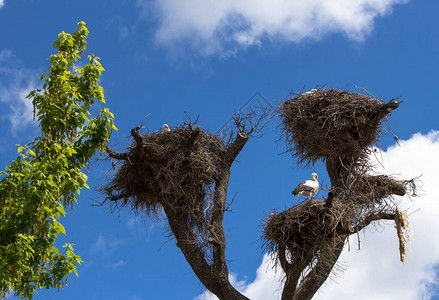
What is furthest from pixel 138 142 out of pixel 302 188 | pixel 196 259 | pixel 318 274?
pixel 318 274

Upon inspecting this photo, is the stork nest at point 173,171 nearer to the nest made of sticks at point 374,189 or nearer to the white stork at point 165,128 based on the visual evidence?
the white stork at point 165,128

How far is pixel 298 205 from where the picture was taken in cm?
739

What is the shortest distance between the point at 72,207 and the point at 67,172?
1.49 ft

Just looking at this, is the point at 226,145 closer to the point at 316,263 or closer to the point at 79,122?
the point at 316,263

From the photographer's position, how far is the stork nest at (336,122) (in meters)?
8.59

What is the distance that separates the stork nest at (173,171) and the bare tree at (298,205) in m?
0.02

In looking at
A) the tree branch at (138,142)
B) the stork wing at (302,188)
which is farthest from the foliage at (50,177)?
the stork wing at (302,188)

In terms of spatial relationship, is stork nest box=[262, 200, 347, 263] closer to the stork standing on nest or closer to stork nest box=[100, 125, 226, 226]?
the stork standing on nest

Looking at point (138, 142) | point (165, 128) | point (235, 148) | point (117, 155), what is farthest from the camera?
point (165, 128)

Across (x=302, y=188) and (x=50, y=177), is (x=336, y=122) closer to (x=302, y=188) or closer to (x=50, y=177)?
(x=302, y=188)

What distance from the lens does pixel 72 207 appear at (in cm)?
566

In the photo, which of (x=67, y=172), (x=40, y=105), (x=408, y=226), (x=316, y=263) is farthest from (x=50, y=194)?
(x=408, y=226)

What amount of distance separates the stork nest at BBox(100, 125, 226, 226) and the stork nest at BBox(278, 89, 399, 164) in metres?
1.48

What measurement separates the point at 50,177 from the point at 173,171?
3.31 metres
